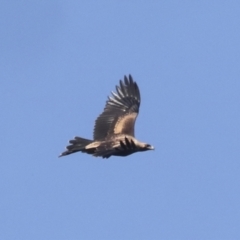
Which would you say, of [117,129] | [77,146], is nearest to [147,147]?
[117,129]

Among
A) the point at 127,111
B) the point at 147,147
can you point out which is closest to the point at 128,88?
the point at 127,111

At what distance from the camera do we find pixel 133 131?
3209cm

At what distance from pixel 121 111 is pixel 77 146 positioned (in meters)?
3.14

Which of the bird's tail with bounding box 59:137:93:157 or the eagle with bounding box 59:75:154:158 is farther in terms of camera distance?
the bird's tail with bounding box 59:137:93:157

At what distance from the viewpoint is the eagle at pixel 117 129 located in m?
29.7

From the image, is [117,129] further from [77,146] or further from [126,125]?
[77,146]

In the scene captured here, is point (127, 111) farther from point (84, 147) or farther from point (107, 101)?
point (84, 147)

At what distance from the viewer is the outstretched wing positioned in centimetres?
3203

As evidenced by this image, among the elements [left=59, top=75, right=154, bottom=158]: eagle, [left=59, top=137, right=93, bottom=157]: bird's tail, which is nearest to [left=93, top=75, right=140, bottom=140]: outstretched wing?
[left=59, top=75, right=154, bottom=158]: eagle

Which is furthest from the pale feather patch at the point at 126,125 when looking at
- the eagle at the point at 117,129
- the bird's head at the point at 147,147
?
the bird's head at the point at 147,147

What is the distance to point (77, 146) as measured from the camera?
31.0m

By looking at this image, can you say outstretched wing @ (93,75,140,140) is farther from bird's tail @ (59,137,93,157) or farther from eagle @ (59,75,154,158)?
bird's tail @ (59,137,93,157)

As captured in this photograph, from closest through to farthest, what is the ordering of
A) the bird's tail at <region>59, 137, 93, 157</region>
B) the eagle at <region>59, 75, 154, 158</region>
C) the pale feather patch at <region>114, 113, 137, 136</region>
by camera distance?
the eagle at <region>59, 75, 154, 158</region> → the bird's tail at <region>59, 137, 93, 157</region> → the pale feather patch at <region>114, 113, 137, 136</region>

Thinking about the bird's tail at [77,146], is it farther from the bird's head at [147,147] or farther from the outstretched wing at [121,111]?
the bird's head at [147,147]
